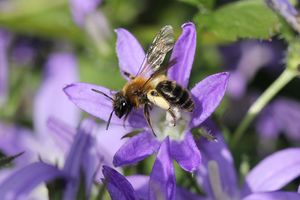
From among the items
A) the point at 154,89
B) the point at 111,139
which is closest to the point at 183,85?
the point at 154,89

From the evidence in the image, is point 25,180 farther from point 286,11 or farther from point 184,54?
point 286,11

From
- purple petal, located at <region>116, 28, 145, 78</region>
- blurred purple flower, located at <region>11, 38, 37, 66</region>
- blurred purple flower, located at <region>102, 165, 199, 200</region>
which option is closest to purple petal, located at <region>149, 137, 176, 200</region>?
blurred purple flower, located at <region>102, 165, 199, 200</region>

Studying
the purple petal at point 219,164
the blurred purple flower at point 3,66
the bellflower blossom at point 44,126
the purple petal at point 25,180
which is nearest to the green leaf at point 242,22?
the purple petal at point 219,164

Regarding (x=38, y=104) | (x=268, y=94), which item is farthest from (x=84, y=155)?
(x=38, y=104)

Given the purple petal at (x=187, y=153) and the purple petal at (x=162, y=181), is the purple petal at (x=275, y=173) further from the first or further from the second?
the purple petal at (x=162, y=181)

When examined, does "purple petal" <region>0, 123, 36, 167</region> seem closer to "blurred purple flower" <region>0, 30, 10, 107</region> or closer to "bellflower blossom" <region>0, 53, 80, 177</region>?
Answer: "bellflower blossom" <region>0, 53, 80, 177</region>

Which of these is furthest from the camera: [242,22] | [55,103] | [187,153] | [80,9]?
[80,9]
